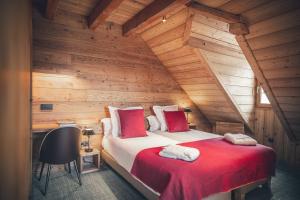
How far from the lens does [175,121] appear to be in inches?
140

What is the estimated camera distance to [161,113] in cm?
381

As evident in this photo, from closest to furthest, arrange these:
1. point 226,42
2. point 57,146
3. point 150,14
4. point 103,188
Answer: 1. point 57,146
2. point 103,188
3. point 150,14
4. point 226,42

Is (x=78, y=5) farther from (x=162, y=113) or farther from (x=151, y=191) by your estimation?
(x=151, y=191)

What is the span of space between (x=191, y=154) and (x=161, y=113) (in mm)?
1889

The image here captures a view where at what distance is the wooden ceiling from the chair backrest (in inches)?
63.0

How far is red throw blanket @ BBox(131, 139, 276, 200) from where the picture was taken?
1639mm

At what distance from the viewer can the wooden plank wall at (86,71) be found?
9.62 ft

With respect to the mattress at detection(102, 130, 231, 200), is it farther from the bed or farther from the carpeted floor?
the carpeted floor

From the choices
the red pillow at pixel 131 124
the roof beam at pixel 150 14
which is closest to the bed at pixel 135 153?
the red pillow at pixel 131 124

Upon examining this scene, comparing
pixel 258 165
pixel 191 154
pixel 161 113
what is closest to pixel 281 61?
pixel 258 165

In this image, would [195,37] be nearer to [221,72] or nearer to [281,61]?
[221,72]

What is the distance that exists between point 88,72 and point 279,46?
275cm

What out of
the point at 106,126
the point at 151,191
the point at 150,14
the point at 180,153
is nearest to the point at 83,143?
the point at 106,126

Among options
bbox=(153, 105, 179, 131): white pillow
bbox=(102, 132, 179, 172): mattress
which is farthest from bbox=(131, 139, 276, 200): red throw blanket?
bbox=(153, 105, 179, 131): white pillow
